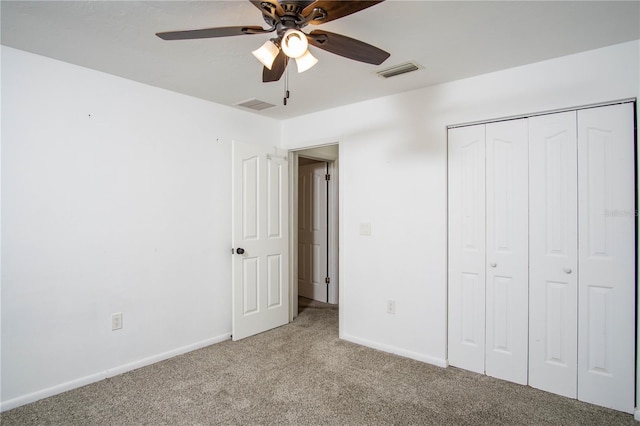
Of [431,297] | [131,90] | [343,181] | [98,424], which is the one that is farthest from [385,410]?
[131,90]

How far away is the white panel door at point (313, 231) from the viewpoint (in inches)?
199

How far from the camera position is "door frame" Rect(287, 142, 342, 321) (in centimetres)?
418

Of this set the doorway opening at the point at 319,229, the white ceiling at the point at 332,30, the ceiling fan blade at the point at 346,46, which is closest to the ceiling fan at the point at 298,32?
the ceiling fan blade at the point at 346,46

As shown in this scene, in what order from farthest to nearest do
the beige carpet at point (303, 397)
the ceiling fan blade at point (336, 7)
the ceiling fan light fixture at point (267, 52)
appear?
the beige carpet at point (303, 397), the ceiling fan light fixture at point (267, 52), the ceiling fan blade at point (336, 7)

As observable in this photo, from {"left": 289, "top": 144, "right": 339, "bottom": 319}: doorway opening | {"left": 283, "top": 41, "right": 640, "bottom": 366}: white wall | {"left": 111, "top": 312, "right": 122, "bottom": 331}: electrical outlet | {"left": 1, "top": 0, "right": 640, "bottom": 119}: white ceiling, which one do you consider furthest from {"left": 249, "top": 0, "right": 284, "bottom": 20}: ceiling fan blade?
{"left": 289, "top": 144, "right": 339, "bottom": 319}: doorway opening

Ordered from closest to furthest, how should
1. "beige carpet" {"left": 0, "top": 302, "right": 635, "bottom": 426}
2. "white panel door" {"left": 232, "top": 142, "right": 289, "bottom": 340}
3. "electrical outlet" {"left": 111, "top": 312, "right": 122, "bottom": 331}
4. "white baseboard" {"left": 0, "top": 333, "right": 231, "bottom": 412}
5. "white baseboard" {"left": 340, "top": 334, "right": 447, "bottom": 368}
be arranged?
"beige carpet" {"left": 0, "top": 302, "right": 635, "bottom": 426}, "white baseboard" {"left": 0, "top": 333, "right": 231, "bottom": 412}, "electrical outlet" {"left": 111, "top": 312, "right": 122, "bottom": 331}, "white baseboard" {"left": 340, "top": 334, "right": 447, "bottom": 368}, "white panel door" {"left": 232, "top": 142, "right": 289, "bottom": 340}

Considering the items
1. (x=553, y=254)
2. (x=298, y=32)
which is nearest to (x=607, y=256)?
(x=553, y=254)

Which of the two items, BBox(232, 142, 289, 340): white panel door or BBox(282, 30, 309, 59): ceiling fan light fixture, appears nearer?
BBox(282, 30, 309, 59): ceiling fan light fixture

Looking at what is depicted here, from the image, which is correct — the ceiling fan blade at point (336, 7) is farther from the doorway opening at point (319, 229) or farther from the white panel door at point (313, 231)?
the white panel door at point (313, 231)

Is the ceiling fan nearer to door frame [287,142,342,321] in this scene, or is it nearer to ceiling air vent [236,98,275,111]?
ceiling air vent [236,98,275,111]

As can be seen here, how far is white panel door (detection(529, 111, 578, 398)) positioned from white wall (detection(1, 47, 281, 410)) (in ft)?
8.88

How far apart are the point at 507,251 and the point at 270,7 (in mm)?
2337

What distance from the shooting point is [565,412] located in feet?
7.39

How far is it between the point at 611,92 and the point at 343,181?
7.04ft
